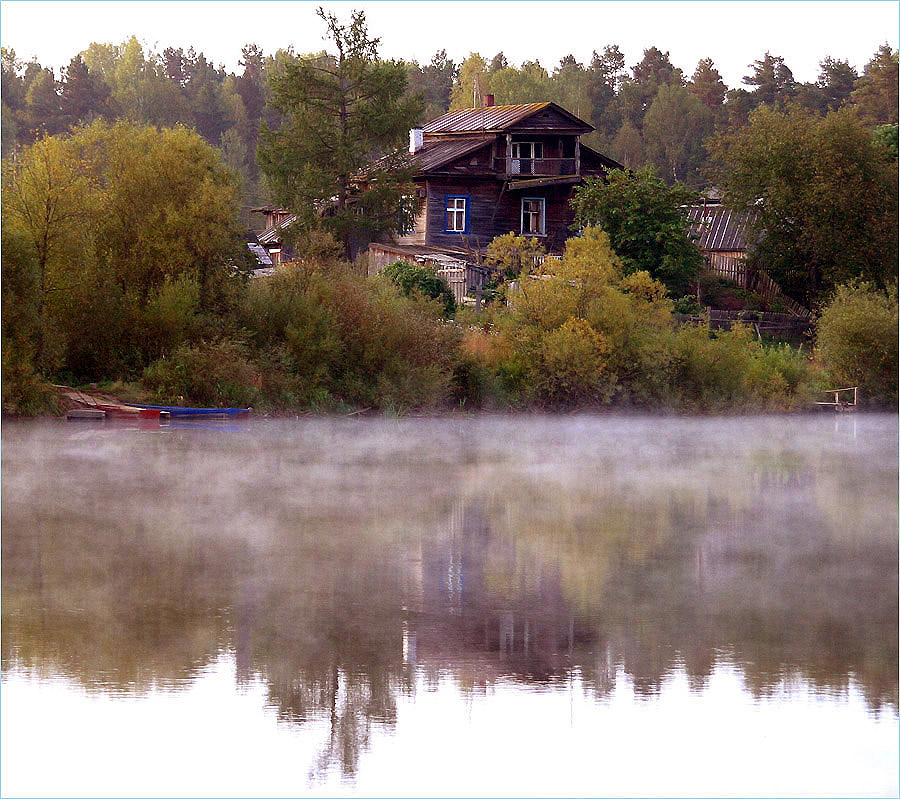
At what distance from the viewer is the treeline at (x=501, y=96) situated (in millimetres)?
76938

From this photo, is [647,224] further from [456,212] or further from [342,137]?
[342,137]

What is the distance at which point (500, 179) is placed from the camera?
45.1 m

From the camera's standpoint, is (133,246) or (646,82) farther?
(646,82)

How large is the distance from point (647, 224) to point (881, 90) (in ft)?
134

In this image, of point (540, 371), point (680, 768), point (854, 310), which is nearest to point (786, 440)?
point (540, 371)

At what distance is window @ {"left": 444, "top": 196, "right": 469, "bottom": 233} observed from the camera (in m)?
44.9

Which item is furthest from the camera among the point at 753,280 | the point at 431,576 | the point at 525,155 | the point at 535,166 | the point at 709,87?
the point at 709,87

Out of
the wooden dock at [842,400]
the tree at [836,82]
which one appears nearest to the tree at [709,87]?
the tree at [836,82]

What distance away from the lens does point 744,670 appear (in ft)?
30.1

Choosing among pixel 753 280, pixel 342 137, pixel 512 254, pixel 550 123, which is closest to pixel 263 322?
pixel 512 254

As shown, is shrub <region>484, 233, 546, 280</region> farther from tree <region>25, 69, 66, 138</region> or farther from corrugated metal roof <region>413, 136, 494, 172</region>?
tree <region>25, 69, 66, 138</region>

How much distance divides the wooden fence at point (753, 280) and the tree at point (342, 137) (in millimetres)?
11849

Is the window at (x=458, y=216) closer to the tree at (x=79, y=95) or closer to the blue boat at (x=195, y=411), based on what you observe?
the blue boat at (x=195, y=411)

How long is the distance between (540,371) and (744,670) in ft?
69.4
